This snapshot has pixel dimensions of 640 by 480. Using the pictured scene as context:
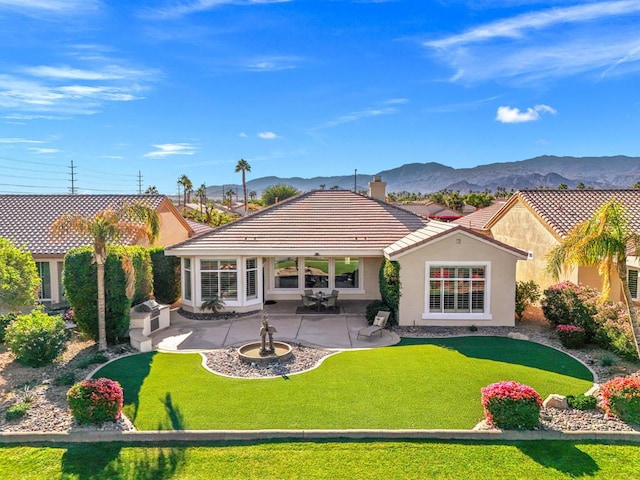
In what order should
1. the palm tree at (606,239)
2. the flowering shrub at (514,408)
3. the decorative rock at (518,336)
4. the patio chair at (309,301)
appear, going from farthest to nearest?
1. the patio chair at (309,301)
2. the decorative rock at (518,336)
3. the palm tree at (606,239)
4. the flowering shrub at (514,408)

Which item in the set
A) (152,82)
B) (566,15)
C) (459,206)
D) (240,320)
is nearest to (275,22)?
(152,82)

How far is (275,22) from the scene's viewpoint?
18203 millimetres

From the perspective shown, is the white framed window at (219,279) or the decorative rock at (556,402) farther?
the white framed window at (219,279)

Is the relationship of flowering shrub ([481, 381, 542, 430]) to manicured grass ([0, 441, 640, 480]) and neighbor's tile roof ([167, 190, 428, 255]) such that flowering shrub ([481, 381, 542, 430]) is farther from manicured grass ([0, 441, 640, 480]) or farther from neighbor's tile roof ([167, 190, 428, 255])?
neighbor's tile roof ([167, 190, 428, 255])

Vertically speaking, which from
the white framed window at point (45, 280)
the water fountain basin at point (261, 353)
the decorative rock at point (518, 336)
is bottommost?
the decorative rock at point (518, 336)

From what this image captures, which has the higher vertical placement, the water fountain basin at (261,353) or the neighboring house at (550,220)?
the neighboring house at (550,220)

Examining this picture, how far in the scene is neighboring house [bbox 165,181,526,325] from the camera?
17.6m

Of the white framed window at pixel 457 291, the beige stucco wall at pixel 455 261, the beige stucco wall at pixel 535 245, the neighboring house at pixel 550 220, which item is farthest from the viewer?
the neighboring house at pixel 550 220

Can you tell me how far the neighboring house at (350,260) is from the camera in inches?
693

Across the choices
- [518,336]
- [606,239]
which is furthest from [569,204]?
[606,239]

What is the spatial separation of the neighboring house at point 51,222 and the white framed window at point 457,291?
1495 cm

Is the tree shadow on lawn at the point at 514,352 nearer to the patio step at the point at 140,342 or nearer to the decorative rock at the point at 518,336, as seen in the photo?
the decorative rock at the point at 518,336

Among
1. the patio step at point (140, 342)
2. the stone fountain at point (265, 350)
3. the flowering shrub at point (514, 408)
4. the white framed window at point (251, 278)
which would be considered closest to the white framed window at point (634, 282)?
the flowering shrub at point (514, 408)

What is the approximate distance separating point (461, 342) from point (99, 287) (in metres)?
13.0
